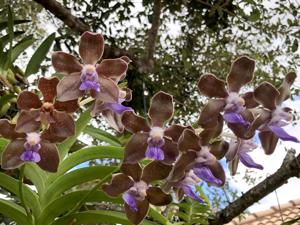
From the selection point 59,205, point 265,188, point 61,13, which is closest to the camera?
point 59,205

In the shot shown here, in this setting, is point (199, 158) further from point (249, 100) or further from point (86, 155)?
point (86, 155)

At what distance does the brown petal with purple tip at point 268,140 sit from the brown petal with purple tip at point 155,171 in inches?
3.7

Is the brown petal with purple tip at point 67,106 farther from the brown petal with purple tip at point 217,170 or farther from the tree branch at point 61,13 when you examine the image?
the tree branch at point 61,13

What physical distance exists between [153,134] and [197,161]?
0.05m

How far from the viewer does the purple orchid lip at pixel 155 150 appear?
1.60 ft

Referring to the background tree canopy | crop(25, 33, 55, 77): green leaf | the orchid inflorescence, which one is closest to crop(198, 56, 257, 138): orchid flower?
the orchid inflorescence

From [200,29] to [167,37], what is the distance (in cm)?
18

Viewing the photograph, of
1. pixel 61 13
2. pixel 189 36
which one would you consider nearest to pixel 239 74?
pixel 61 13

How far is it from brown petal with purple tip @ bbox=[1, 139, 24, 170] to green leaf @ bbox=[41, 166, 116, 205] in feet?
0.55

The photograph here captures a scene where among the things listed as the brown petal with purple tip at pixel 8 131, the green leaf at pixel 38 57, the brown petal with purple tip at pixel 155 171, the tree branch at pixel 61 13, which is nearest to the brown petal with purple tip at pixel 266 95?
the brown petal with purple tip at pixel 155 171

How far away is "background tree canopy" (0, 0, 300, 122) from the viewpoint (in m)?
2.42

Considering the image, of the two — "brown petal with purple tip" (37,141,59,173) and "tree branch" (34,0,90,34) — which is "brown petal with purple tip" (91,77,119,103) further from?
"tree branch" (34,0,90,34)

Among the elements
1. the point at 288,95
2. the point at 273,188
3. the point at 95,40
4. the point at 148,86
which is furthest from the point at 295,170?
the point at 148,86

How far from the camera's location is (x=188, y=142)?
497mm
